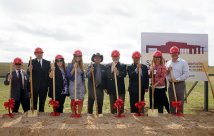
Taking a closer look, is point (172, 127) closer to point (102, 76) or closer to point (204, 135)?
point (204, 135)

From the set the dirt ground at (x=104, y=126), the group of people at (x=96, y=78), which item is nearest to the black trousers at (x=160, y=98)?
the group of people at (x=96, y=78)

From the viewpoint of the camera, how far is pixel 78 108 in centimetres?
843

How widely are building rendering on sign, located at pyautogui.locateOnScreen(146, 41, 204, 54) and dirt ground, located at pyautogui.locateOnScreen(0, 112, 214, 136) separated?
158 inches

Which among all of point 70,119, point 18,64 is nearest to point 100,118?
point 70,119

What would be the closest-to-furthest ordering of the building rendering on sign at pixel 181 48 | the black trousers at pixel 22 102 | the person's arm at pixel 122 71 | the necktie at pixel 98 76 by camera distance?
the person's arm at pixel 122 71 → the necktie at pixel 98 76 → the black trousers at pixel 22 102 → the building rendering on sign at pixel 181 48

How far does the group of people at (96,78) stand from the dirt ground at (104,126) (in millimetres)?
1097

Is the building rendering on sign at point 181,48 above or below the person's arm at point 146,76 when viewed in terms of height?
above

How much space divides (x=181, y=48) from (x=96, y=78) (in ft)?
13.5

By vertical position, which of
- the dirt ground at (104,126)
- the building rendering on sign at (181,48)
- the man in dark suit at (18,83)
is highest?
the building rendering on sign at (181,48)

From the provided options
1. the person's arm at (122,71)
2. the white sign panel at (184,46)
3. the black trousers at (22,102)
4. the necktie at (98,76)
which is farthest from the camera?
the white sign panel at (184,46)

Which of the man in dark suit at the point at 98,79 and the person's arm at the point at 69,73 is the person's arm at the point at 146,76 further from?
the person's arm at the point at 69,73

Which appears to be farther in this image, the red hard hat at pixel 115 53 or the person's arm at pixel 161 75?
the red hard hat at pixel 115 53

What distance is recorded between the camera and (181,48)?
11938 millimetres

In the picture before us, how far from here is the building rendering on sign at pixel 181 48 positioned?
11.6m
